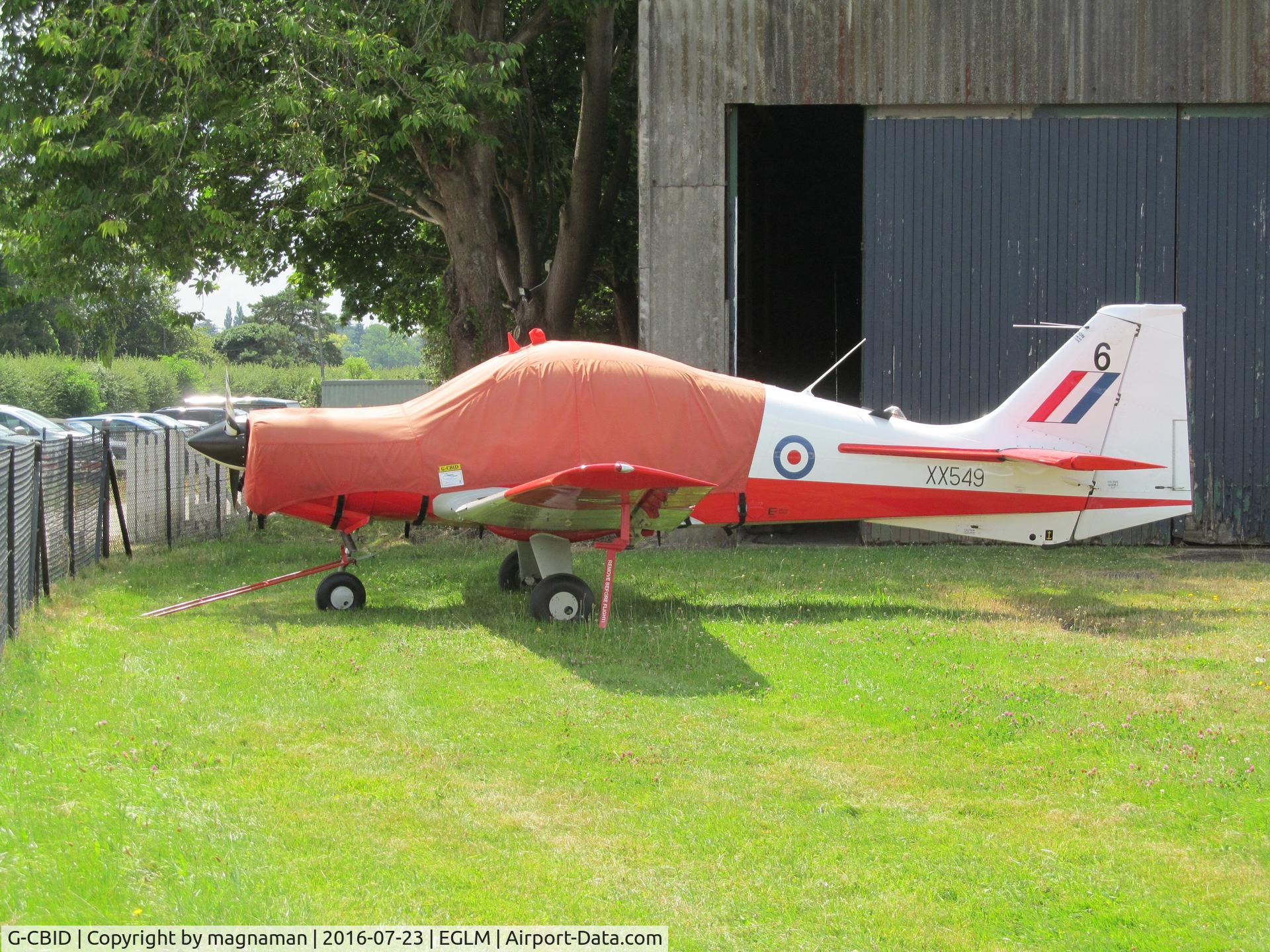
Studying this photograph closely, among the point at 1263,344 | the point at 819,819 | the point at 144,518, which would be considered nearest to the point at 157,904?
the point at 819,819

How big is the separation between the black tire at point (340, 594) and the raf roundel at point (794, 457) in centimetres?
355

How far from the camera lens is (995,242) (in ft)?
46.6

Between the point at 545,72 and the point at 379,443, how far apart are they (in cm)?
1348

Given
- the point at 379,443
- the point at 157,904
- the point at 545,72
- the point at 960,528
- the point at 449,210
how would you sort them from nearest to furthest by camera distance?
the point at 157,904 → the point at 379,443 → the point at 960,528 → the point at 449,210 → the point at 545,72

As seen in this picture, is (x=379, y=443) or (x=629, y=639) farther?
(x=379, y=443)

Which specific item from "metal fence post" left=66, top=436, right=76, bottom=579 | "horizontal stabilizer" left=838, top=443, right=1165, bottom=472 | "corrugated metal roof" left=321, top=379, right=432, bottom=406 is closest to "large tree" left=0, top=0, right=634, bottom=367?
"metal fence post" left=66, top=436, right=76, bottom=579

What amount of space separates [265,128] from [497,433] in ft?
21.1

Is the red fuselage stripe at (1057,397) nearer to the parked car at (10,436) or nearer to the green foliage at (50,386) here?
the parked car at (10,436)

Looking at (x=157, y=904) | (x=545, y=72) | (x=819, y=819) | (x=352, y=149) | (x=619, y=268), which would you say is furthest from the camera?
(x=619, y=268)

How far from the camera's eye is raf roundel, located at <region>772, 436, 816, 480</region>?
32.5ft

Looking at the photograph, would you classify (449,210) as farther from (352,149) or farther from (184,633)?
(184,633)

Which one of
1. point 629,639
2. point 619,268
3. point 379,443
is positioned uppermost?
point 619,268

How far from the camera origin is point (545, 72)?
20.9 m

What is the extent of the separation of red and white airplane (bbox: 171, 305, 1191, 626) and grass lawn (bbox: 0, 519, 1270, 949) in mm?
752
